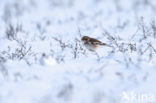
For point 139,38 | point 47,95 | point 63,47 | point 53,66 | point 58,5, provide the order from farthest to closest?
1. point 58,5
2. point 139,38
3. point 63,47
4. point 53,66
5. point 47,95

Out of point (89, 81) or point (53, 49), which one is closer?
point (89, 81)

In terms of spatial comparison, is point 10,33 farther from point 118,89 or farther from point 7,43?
point 118,89

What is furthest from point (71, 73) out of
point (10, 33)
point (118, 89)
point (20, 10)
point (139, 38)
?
point (20, 10)

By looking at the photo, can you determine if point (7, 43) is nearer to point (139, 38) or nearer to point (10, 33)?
point (10, 33)

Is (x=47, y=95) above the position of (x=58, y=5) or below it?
below

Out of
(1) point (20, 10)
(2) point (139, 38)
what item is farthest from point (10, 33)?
(1) point (20, 10)

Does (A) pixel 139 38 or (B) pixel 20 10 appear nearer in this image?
(A) pixel 139 38

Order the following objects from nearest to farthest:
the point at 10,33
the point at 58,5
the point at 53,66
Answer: the point at 53,66
the point at 10,33
the point at 58,5

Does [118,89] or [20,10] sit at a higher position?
[20,10]

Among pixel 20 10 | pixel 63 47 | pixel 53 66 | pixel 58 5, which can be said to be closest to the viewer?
pixel 53 66
